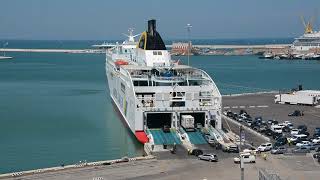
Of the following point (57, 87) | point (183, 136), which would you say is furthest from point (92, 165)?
point (57, 87)

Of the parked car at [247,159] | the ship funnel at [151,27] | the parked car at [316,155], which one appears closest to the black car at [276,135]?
the parked car at [316,155]

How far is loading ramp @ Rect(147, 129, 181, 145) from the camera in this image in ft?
77.5

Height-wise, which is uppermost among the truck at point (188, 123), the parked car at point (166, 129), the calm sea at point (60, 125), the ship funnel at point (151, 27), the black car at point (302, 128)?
the ship funnel at point (151, 27)

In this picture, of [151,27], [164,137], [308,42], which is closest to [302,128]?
[164,137]

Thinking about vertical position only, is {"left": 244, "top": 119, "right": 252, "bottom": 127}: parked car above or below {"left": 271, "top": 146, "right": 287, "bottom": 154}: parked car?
above

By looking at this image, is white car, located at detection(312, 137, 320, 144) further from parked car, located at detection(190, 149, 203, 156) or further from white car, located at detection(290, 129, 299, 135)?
parked car, located at detection(190, 149, 203, 156)

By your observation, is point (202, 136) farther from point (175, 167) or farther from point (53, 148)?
point (53, 148)

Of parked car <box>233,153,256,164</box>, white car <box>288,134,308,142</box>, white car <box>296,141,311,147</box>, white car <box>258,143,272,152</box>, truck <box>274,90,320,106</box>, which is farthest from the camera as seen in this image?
truck <box>274,90,320,106</box>

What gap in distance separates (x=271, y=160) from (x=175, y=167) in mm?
3646

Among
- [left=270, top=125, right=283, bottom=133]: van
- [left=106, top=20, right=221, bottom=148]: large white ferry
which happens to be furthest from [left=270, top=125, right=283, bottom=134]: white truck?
[left=106, top=20, right=221, bottom=148]: large white ferry

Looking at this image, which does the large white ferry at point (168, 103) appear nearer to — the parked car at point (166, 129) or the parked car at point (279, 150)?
the parked car at point (166, 129)

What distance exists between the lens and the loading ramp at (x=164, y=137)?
77.5 feet

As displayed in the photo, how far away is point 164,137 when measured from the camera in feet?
80.3

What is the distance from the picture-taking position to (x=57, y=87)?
58.7 metres
